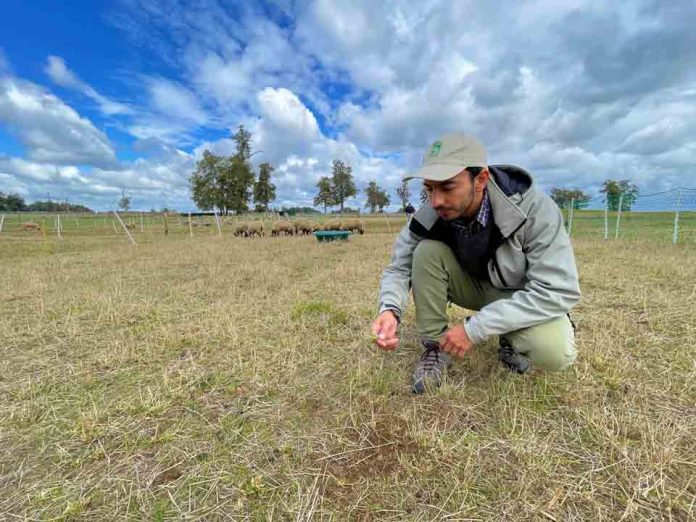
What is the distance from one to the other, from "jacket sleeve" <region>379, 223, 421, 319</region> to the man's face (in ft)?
1.52

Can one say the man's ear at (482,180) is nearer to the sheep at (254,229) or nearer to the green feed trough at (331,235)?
the green feed trough at (331,235)

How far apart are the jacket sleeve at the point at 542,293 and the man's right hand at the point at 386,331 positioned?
40 centimetres

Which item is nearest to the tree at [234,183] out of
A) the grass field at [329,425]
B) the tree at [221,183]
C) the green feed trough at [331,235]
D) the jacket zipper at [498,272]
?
the tree at [221,183]

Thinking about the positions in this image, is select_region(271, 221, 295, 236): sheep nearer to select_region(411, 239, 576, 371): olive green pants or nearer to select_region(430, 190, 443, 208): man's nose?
select_region(411, 239, 576, 371): olive green pants

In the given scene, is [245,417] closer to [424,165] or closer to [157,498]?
[157,498]

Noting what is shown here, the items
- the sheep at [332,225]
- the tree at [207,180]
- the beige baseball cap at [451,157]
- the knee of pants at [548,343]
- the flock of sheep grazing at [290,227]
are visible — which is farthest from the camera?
the tree at [207,180]

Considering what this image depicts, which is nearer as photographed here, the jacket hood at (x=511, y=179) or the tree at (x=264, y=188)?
the jacket hood at (x=511, y=179)

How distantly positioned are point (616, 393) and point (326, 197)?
66378 millimetres

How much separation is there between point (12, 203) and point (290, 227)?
317 feet

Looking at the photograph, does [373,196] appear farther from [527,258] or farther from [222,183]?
[527,258]

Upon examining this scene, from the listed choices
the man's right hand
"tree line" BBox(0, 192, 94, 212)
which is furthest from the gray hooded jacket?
"tree line" BBox(0, 192, 94, 212)

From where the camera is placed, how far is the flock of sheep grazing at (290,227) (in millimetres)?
19641

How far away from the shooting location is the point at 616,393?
2100 mm

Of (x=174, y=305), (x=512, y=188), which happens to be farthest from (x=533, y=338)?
(x=174, y=305)
